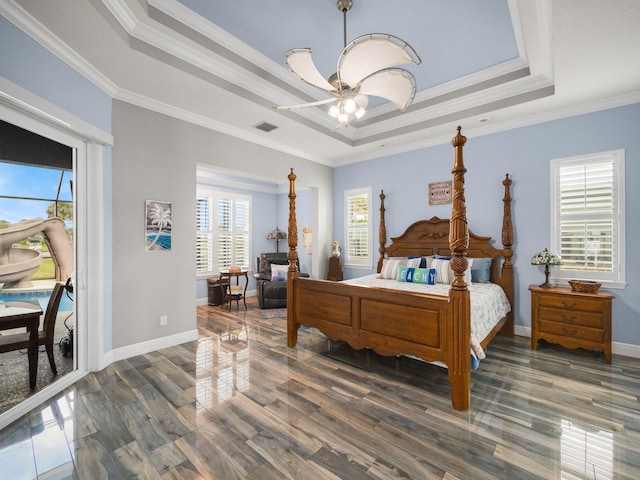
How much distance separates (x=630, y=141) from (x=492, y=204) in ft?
→ 4.82

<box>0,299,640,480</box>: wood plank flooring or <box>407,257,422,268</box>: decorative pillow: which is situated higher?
<box>407,257,422,268</box>: decorative pillow

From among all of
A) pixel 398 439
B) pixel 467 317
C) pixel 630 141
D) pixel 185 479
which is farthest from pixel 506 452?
pixel 630 141

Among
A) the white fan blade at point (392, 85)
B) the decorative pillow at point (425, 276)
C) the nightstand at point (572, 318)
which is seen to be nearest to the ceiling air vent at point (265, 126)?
the white fan blade at point (392, 85)

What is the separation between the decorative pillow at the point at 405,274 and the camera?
4074mm

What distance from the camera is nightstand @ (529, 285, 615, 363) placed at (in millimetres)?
3053

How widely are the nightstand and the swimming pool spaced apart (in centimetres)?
490

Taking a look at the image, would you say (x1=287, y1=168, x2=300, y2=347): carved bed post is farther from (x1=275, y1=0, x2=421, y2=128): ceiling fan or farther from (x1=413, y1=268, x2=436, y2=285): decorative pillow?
(x1=413, y1=268, x2=436, y2=285): decorative pillow

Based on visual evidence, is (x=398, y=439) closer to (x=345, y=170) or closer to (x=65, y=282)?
(x=65, y=282)

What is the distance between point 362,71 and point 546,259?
306cm

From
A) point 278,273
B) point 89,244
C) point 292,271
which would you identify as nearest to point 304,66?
point 292,271

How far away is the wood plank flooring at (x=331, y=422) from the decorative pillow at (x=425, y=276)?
1.11 meters

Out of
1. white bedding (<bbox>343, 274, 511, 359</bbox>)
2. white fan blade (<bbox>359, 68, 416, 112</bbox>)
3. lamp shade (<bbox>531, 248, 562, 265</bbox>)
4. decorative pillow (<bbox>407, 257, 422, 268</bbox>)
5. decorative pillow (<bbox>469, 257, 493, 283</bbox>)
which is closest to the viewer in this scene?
white fan blade (<bbox>359, 68, 416, 112</bbox>)

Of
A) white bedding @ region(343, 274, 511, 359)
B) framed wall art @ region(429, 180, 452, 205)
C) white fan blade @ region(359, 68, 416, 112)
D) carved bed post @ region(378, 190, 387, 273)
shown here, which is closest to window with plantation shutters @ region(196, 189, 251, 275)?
carved bed post @ region(378, 190, 387, 273)

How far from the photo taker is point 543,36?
253 cm
